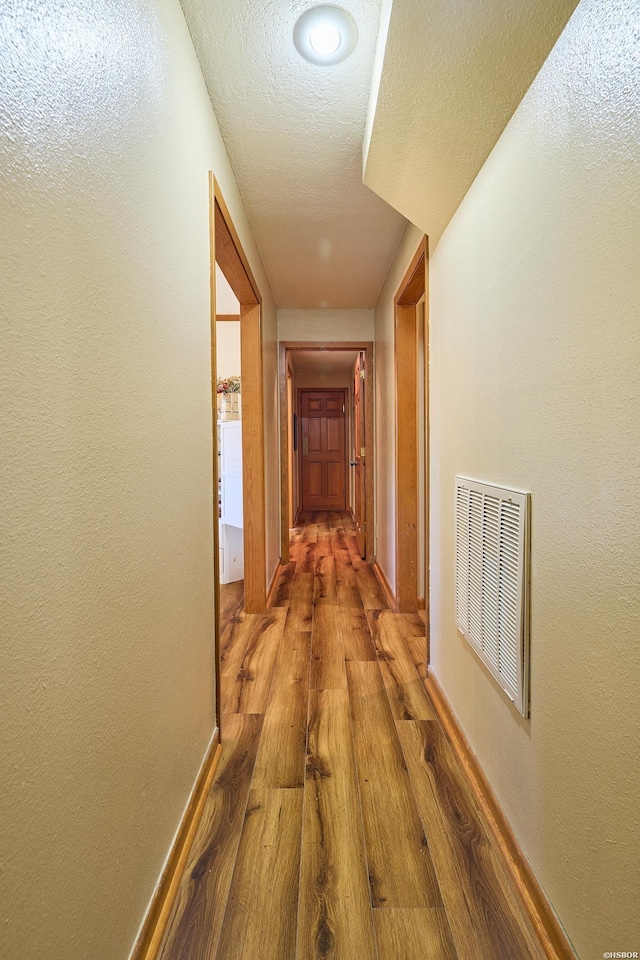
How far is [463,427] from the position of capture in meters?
1.58

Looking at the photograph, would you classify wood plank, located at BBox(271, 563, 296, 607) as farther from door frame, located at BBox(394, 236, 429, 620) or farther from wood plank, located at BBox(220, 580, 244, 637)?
door frame, located at BBox(394, 236, 429, 620)

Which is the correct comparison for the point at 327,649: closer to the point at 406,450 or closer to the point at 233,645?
the point at 233,645

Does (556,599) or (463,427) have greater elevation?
(463,427)

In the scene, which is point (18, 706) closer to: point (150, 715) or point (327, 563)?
point (150, 715)

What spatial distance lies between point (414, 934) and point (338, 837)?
291 mm

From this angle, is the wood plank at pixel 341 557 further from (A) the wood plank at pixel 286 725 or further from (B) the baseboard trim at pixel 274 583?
(A) the wood plank at pixel 286 725

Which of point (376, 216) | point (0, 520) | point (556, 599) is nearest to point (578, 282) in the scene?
point (556, 599)

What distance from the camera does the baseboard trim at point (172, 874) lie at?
91 centimetres

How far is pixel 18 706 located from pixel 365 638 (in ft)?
7.09

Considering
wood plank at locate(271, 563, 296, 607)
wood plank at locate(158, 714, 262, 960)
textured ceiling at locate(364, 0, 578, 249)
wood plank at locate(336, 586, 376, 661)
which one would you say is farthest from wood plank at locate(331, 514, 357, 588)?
textured ceiling at locate(364, 0, 578, 249)

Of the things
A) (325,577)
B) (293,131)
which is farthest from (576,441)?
(325,577)

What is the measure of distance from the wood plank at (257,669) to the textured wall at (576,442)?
988 mm

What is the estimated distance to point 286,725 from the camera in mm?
1728

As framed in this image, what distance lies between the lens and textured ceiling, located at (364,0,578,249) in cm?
95
